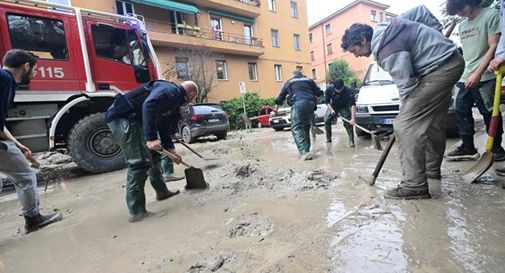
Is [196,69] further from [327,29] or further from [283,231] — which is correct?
[327,29]

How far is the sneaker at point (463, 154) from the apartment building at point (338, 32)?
28.9m

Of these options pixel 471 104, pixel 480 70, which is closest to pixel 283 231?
pixel 480 70

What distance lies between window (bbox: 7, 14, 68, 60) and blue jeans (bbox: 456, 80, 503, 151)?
6220 millimetres

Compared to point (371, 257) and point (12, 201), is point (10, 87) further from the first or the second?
point (371, 257)

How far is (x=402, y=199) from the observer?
2580 millimetres

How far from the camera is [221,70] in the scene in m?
19.3

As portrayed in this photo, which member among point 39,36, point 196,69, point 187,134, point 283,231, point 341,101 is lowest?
point 283,231

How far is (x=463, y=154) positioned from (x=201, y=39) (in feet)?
51.6

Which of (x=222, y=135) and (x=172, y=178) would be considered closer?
(x=172, y=178)

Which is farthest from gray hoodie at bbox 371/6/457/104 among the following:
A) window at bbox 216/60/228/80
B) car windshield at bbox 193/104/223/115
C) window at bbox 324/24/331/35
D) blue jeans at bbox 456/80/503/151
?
window at bbox 324/24/331/35

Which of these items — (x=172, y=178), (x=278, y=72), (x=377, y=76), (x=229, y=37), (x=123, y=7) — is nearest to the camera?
(x=172, y=178)

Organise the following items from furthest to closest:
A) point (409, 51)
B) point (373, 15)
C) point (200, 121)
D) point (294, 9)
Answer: point (373, 15)
point (294, 9)
point (200, 121)
point (409, 51)

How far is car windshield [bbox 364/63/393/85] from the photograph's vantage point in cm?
643

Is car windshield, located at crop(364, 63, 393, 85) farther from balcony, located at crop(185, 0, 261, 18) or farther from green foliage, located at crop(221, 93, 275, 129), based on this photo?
balcony, located at crop(185, 0, 261, 18)
